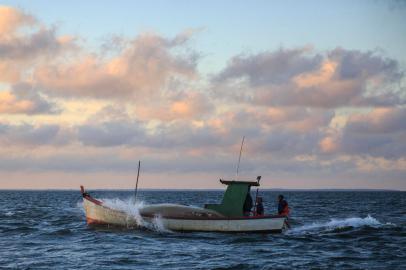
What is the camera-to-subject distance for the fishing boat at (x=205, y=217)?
33625 mm

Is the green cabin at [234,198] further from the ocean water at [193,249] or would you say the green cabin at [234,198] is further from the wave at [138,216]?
the wave at [138,216]

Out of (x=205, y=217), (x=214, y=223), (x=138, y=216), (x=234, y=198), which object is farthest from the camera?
(x=234, y=198)

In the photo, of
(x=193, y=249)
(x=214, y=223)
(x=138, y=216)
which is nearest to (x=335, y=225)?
(x=214, y=223)

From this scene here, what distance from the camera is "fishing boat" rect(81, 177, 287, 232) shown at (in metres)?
33.6

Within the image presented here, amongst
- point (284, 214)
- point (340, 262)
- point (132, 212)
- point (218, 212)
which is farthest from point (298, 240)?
point (132, 212)

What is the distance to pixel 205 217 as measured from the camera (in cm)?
3359

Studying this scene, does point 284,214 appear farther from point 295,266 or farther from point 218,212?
point 295,266

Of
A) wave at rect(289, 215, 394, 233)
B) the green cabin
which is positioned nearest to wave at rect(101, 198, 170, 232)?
the green cabin

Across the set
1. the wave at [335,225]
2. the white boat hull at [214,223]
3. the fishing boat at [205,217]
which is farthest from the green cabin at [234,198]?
the wave at [335,225]

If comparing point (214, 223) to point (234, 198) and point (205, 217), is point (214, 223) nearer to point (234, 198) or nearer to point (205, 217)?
point (205, 217)

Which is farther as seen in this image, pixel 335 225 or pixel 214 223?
pixel 335 225

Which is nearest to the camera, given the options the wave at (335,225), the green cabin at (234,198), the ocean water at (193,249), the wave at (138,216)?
the ocean water at (193,249)

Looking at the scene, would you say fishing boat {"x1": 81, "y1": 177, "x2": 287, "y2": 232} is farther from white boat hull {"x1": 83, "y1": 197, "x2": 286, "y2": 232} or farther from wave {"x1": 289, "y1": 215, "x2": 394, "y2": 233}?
wave {"x1": 289, "y1": 215, "x2": 394, "y2": 233}

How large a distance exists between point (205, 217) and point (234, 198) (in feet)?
8.45
